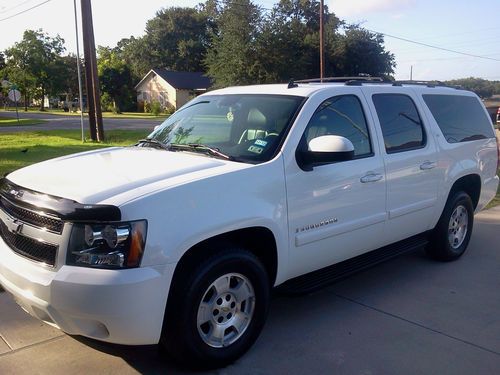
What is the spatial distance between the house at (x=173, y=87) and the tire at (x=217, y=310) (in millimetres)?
61031

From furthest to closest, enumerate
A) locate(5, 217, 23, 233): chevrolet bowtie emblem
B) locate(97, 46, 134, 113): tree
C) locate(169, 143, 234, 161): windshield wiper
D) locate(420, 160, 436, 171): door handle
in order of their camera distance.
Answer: locate(97, 46, 134, 113): tree < locate(420, 160, 436, 171): door handle < locate(169, 143, 234, 161): windshield wiper < locate(5, 217, 23, 233): chevrolet bowtie emblem

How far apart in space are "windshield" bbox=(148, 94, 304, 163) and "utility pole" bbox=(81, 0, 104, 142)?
54.6 ft

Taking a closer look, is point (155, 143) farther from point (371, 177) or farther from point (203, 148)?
point (371, 177)

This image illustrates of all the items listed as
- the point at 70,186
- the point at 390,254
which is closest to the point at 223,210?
the point at 70,186

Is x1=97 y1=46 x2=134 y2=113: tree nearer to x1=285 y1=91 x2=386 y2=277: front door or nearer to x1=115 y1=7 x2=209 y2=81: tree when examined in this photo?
x1=115 y1=7 x2=209 y2=81: tree

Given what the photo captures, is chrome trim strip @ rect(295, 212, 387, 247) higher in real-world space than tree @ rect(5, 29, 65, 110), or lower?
lower


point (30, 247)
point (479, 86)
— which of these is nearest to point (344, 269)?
point (30, 247)

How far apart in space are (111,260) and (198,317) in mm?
714

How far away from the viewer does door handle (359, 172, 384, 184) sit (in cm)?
428

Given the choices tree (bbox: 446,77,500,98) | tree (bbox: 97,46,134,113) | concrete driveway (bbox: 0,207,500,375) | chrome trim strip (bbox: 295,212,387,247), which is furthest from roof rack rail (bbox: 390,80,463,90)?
tree (bbox: 97,46,134,113)

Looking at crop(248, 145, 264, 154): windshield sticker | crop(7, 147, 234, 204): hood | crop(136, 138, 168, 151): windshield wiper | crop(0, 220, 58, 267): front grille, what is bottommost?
crop(0, 220, 58, 267): front grille

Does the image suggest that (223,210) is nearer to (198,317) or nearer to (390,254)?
(198,317)

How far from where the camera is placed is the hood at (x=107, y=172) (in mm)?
3152

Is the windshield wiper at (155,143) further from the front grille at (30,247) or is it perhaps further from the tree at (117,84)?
the tree at (117,84)
